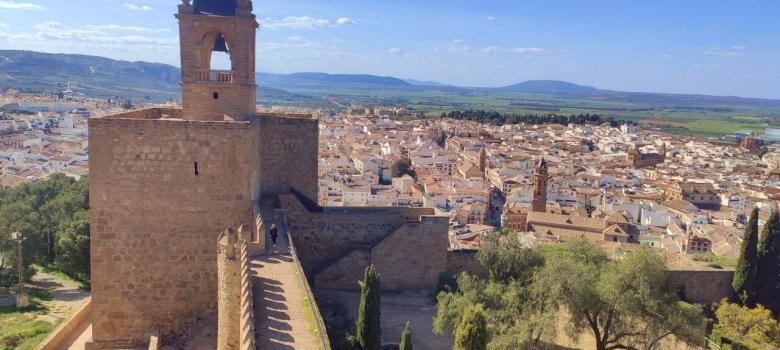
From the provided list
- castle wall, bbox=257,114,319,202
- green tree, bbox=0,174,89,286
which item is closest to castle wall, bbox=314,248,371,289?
castle wall, bbox=257,114,319,202

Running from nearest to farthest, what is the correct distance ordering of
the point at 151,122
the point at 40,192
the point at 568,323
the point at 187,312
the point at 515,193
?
the point at 151,122 < the point at 187,312 < the point at 568,323 < the point at 40,192 < the point at 515,193

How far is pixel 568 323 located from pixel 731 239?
28099mm

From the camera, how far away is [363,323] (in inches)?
503

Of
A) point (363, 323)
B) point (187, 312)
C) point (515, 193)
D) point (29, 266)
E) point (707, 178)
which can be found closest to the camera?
point (187, 312)

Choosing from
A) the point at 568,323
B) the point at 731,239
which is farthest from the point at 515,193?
the point at 568,323

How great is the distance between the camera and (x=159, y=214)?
11.6 metres

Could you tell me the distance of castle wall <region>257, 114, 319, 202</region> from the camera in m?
16.1

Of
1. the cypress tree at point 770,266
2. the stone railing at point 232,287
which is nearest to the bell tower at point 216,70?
the stone railing at point 232,287

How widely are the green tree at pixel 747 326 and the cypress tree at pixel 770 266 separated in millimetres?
1511

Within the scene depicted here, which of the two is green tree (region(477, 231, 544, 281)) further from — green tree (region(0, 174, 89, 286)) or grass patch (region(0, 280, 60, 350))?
green tree (region(0, 174, 89, 286))

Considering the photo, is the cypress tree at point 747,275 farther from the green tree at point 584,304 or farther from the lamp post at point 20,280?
the lamp post at point 20,280

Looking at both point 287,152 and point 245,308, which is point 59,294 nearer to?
point 287,152

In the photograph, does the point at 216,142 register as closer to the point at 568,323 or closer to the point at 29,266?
the point at 568,323

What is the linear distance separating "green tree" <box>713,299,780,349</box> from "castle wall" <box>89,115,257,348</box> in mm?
14123
